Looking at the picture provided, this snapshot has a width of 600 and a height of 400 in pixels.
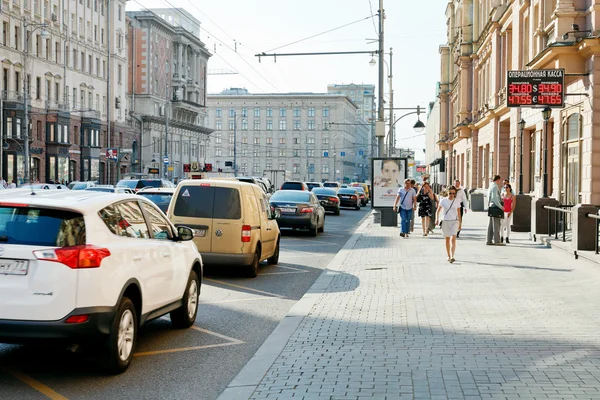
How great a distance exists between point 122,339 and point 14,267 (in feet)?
3.86

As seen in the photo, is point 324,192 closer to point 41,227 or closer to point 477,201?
point 477,201

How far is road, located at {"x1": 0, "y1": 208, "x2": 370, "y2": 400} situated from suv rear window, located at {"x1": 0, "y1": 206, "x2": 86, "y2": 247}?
118 cm

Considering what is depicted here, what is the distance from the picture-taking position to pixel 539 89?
78.1 feet

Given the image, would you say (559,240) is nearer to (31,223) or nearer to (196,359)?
(196,359)

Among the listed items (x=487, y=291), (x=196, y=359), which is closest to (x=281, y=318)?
(x=196, y=359)

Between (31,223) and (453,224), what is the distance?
11589mm

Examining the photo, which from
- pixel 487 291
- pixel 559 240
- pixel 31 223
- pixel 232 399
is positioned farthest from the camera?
pixel 559 240

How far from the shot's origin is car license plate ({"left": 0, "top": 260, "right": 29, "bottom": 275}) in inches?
261

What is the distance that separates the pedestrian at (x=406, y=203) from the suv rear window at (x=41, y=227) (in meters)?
18.3

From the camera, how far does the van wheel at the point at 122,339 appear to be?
7.01 metres

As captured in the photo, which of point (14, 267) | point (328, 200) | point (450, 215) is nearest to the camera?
point (14, 267)

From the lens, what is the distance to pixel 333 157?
15075 centimetres

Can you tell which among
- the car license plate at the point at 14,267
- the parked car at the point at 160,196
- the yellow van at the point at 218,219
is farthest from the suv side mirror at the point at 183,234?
the parked car at the point at 160,196

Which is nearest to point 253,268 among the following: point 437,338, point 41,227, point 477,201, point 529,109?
point 437,338
